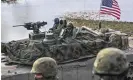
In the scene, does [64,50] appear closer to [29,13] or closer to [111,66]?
[111,66]

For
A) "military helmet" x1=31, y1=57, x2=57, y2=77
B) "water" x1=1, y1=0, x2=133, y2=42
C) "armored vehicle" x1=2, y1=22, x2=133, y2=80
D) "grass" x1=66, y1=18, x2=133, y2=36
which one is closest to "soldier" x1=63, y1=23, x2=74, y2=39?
"armored vehicle" x1=2, y1=22, x2=133, y2=80

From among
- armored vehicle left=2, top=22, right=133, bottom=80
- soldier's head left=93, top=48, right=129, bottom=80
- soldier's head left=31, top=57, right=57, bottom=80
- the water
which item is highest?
soldier's head left=93, top=48, right=129, bottom=80

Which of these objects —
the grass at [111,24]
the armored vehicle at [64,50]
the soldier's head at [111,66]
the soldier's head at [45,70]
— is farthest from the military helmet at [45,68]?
the grass at [111,24]

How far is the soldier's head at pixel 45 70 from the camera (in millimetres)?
3406

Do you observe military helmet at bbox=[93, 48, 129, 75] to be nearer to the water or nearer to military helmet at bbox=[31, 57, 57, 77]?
military helmet at bbox=[31, 57, 57, 77]

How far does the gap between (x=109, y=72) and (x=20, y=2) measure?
119 ft

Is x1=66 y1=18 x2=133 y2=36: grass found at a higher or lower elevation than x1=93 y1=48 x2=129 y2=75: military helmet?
lower

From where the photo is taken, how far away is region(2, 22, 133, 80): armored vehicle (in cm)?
979

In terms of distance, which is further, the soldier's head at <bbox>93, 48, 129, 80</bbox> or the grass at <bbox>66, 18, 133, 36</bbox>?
the grass at <bbox>66, 18, 133, 36</bbox>

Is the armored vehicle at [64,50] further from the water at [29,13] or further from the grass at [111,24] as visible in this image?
the grass at [111,24]

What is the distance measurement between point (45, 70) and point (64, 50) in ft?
21.7

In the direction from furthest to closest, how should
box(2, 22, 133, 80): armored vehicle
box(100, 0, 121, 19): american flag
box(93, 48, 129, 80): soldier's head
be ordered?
1. box(100, 0, 121, 19): american flag
2. box(2, 22, 133, 80): armored vehicle
3. box(93, 48, 129, 80): soldier's head

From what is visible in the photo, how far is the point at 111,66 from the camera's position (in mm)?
3059

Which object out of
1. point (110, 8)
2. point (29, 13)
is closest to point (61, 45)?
point (110, 8)
